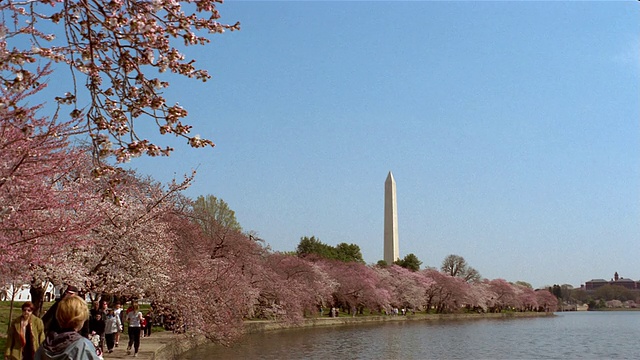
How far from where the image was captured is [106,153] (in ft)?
15.8

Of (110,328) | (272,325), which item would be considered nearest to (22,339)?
(110,328)

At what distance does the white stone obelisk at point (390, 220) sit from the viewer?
7331 cm

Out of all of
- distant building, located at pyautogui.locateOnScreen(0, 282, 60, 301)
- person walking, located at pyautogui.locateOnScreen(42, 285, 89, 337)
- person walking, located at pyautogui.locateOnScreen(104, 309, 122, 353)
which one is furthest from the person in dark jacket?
person walking, located at pyautogui.locateOnScreen(42, 285, 89, 337)

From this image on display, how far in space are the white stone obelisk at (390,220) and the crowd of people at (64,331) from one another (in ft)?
187

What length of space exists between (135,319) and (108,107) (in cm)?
1139

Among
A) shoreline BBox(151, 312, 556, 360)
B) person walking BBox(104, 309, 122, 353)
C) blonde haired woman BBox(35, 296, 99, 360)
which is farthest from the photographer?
shoreline BBox(151, 312, 556, 360)

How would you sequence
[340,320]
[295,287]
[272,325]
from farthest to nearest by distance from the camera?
[340,320], [295,287], [272,325]

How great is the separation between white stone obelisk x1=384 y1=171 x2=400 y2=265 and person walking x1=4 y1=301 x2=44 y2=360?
66.2 meters

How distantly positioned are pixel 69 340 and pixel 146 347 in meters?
14.6

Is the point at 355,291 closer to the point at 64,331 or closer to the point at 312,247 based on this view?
the point at 312,247

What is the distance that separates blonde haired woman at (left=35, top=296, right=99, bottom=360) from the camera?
387 cm

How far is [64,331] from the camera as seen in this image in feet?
12.9

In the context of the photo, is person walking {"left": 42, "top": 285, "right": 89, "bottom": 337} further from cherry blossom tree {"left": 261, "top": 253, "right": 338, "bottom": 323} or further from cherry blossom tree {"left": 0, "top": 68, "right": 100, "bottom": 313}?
cherry blossom tree {"left": 261, "top": 253, "right": 338, "bottom": 323}

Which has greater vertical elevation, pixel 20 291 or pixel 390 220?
pixel 390 220
